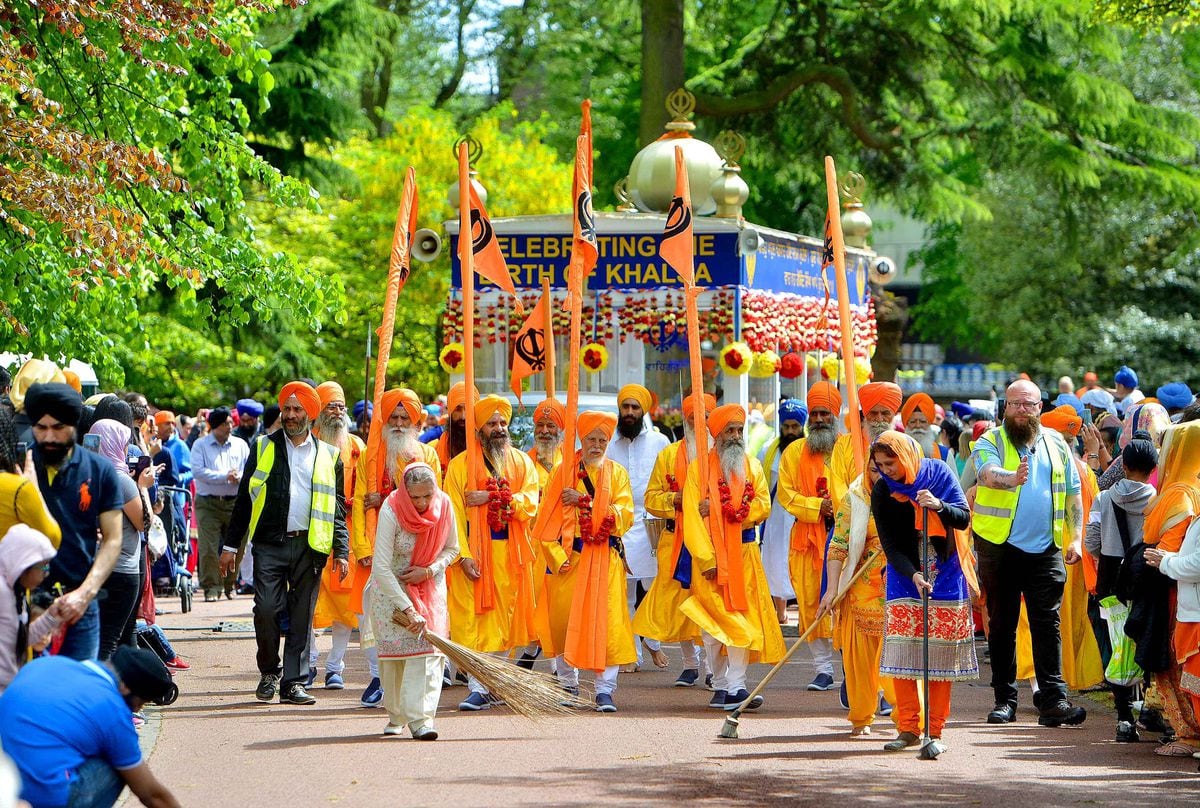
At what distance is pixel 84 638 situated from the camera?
8031 mm

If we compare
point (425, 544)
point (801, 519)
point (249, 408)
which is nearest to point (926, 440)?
point (801, 519)

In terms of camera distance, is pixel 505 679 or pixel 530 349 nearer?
pixel 505 679

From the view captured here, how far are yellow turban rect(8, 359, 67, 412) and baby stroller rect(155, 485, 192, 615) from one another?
16.4ft

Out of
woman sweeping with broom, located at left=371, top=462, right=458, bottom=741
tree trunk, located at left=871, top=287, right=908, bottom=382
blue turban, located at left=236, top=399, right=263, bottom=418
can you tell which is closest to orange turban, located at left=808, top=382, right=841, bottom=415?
woman sweeping with broom, located at left=371, top=462, right=458, bottom=741

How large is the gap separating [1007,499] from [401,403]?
4.05 meters

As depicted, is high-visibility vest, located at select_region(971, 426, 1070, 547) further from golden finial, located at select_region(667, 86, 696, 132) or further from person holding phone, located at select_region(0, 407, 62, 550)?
golden finial, located at select_region(667, 86, 696, 132)

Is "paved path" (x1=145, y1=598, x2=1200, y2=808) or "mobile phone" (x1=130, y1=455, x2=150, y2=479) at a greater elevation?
"mobile phone" (x1=130, y1=455, x2=150, y2=479)

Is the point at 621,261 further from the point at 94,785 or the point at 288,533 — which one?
the point at 94,785

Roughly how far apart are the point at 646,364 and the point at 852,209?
Result: 4.42 meters

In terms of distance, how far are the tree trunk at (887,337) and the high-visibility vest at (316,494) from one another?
755 inches

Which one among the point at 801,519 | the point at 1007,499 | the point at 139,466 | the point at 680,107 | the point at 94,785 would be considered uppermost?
the point at 680,107

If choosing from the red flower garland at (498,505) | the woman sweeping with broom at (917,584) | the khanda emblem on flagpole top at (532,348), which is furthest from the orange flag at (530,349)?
the woman sweeping with broom at (917,584)

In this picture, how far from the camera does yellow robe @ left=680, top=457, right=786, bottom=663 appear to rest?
11.7m

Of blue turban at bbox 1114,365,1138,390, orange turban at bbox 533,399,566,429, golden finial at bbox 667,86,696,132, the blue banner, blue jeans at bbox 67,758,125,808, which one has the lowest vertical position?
blue jeans at bbox 67,758,125,808
